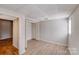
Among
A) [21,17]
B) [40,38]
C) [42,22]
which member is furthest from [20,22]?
[40,38]

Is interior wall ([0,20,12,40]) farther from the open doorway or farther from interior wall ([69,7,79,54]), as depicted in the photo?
interior wall ([69,7,79,54])

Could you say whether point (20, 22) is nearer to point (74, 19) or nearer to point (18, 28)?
point (18, 28)

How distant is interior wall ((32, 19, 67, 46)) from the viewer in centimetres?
170

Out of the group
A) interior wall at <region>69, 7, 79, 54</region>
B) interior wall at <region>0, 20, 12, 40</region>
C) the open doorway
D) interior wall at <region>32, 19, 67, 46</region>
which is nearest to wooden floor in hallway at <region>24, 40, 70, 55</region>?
interior wall at <region>32, 19, 67, 46</region>

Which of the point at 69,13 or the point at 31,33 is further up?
the point at 69,13

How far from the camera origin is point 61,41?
5.75 ft

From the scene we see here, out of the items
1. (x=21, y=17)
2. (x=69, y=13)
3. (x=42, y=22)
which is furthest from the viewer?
(x=42, y=22)

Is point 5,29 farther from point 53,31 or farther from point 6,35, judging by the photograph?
point 53,31

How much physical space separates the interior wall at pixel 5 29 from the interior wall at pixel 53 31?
1.75ft

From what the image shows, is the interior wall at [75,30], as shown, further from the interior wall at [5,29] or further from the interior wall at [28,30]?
the interior wall at [5,29]

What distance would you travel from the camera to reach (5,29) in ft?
5.94

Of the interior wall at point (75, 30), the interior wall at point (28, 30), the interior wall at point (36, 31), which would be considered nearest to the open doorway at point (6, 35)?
the interior wall at point (28, 30)

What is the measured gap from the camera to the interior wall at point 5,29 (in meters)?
1.67
